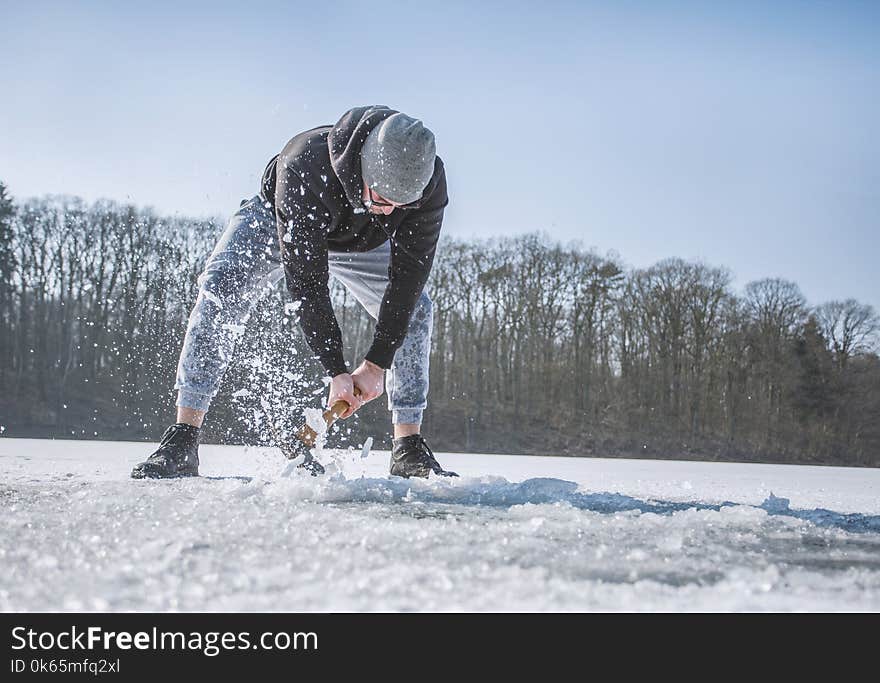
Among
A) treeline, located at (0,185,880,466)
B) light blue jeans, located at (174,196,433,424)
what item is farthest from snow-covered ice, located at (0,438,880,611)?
treeline, located at (0,185,880,466)

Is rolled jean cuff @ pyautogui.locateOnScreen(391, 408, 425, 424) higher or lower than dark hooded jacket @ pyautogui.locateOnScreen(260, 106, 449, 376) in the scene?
lower

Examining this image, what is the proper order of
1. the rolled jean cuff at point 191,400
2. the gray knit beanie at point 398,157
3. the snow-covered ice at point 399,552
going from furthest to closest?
the rolled jean cuff at point 191,400
the gray knit beanie at point 398,157
the snow-covered ice at point 399,552

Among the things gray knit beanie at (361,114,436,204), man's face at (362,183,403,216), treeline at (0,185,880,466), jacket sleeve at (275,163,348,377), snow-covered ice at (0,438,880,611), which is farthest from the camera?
treeline at (0,185,880,466)

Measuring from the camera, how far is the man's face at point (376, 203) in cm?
215

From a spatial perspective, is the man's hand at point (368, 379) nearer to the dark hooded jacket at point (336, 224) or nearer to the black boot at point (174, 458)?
the dark hooded jacket at point (336, 224)

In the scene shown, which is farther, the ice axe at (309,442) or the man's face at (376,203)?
the ice axe at (309,442)

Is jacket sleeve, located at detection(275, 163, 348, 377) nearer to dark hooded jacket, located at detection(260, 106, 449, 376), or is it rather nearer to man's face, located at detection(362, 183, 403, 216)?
dark hooded jacket, located at detection(260, 106, 449, 376)

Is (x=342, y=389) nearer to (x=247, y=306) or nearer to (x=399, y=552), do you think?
(x=247, y=306)

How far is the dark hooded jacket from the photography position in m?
2.19

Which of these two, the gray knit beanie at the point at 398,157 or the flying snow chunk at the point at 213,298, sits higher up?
the gray knit beanie at the point at 398,157

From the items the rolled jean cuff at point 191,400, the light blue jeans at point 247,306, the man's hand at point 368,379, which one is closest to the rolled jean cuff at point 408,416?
the light blue jeans at point 247,306

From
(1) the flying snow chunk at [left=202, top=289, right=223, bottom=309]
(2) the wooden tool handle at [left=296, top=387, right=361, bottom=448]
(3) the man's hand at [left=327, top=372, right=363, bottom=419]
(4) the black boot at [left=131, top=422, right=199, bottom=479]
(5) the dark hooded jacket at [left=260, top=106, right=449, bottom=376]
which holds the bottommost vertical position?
(4) the black boot at [left=131, top=422, right=199, bottom=479]

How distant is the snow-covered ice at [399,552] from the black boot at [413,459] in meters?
0.61

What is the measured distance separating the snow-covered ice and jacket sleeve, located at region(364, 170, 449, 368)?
2.08ft
